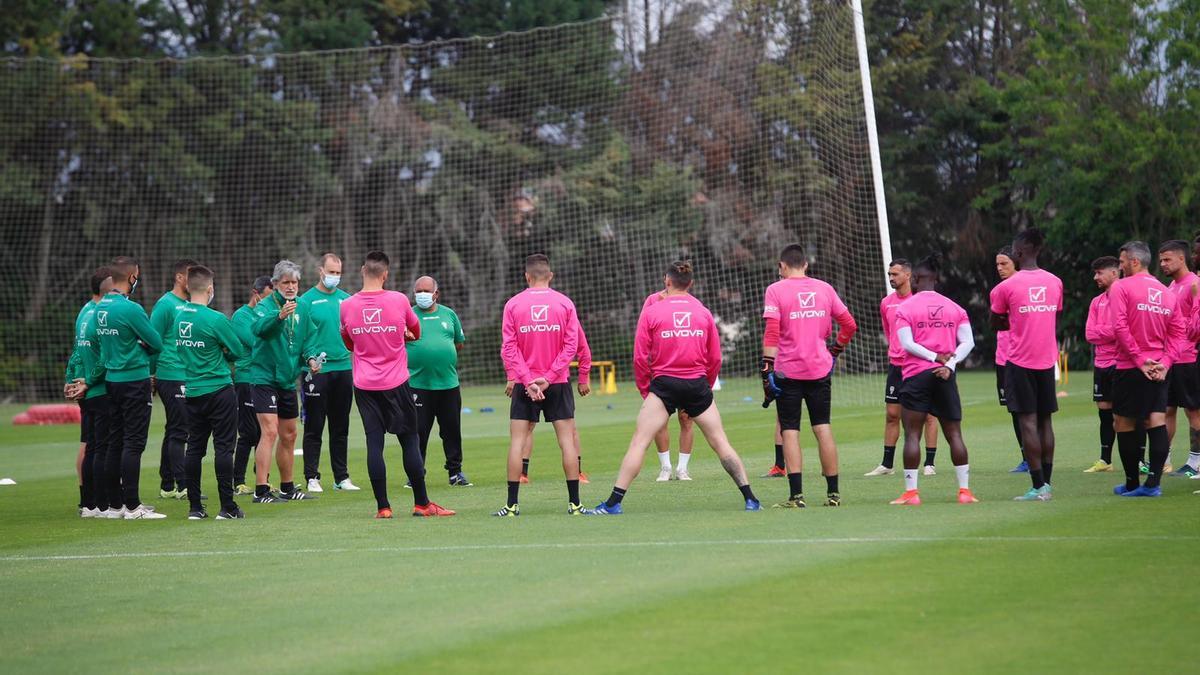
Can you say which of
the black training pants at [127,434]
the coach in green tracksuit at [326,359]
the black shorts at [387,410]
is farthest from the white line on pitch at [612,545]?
the coach in green tracksuit at [326,359]

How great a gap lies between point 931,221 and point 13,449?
35.9 m

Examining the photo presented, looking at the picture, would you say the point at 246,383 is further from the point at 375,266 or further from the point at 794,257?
the point at 794,257

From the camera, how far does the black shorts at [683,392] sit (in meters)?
11.1

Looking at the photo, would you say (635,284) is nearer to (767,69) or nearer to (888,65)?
(767,69)

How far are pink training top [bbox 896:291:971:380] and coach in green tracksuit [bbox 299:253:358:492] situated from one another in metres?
5.47

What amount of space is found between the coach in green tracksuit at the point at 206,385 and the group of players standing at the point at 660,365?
1 centimetres

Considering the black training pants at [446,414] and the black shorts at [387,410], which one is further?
the black training pants at [446,414]

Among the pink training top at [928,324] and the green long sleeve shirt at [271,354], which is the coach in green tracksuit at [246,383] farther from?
the pink training top at [928,324]

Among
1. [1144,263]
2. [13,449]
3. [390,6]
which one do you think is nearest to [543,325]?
[1144,263]

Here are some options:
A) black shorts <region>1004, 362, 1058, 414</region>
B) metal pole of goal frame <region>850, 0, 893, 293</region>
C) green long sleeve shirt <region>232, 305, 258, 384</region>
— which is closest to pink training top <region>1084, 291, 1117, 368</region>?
black shorts <region>1004, 362, 1058, 414</region>

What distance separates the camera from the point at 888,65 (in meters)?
48.4

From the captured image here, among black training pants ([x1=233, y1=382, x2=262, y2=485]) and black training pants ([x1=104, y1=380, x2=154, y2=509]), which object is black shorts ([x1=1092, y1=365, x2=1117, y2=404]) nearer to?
black training pants ([x1=233, y1=382, x2=262, y2=485])

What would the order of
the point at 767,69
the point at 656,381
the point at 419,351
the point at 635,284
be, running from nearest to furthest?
the point at 656,381, the point at 419,351, the point at 767,69, the point at 635,284

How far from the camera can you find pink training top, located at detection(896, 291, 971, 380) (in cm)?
1181
